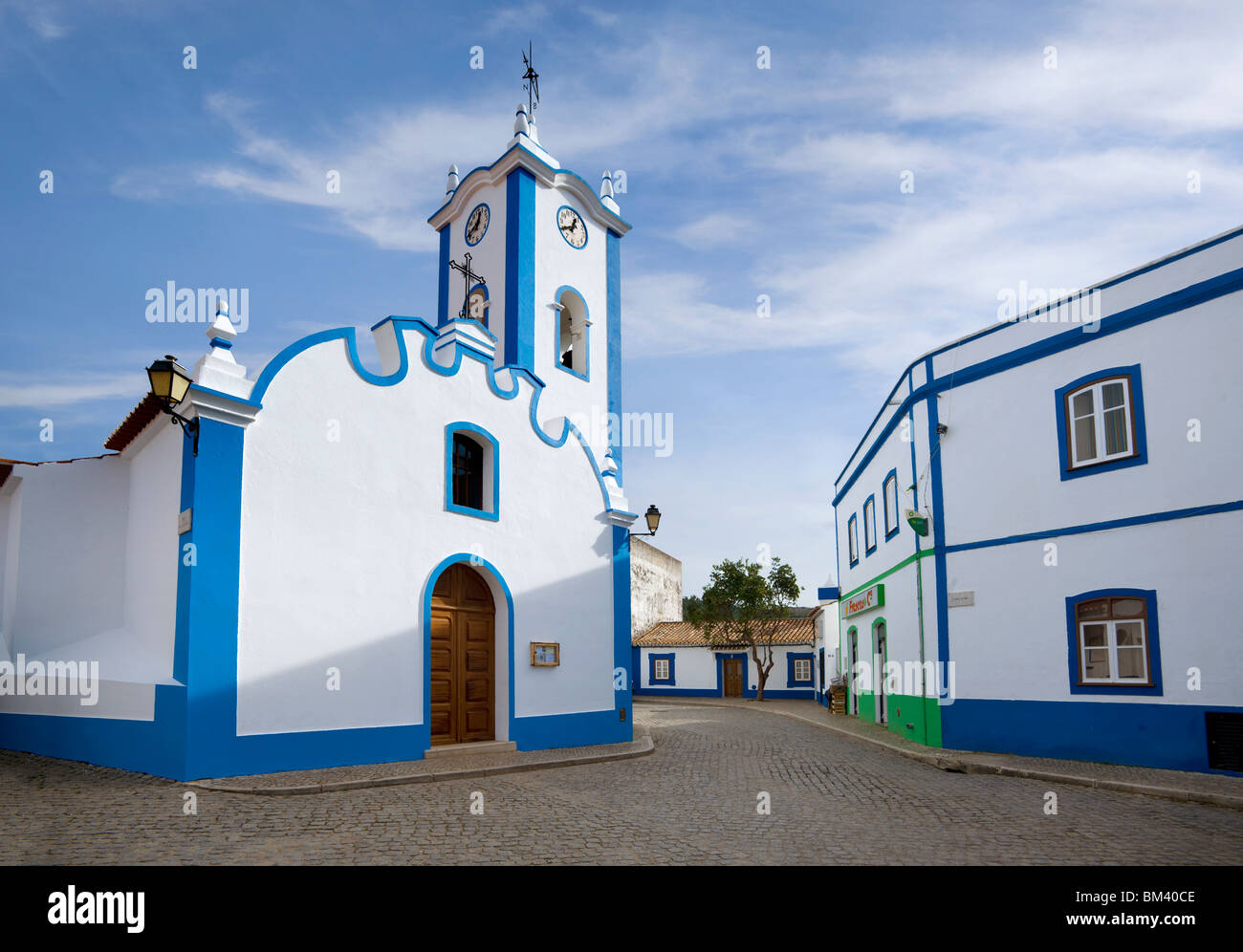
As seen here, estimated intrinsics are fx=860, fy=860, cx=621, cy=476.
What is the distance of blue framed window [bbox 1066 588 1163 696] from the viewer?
36.8 ft

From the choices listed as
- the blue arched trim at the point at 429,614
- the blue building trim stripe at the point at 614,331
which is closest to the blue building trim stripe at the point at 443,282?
the blue building trim stripe at the point at 614,331

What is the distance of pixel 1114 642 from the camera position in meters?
11.7

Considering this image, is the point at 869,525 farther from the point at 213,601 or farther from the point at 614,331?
the point at 213,601

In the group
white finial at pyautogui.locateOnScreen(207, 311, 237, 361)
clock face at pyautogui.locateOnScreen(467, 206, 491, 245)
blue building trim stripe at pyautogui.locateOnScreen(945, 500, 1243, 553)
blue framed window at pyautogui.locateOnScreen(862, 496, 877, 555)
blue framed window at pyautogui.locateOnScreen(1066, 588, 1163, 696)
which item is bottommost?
blue framed window at pyautogui.locateOnScreen(1066, 588, 1163, 696)

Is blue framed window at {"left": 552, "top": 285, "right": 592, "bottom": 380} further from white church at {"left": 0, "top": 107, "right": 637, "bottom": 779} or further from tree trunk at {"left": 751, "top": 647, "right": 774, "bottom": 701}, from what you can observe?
tree trunk at {"left": 751, "top": 647, "right": 774, "bottom": 701}

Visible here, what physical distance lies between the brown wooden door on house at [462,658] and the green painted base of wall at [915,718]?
23.2 feet

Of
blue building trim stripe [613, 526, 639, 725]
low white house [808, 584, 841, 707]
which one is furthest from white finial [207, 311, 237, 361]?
low white house [808, 584, 841, 707]

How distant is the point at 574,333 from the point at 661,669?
2338cm

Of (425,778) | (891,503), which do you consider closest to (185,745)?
(425,778)

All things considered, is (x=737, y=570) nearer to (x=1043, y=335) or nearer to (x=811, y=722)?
(x=811, y=722)

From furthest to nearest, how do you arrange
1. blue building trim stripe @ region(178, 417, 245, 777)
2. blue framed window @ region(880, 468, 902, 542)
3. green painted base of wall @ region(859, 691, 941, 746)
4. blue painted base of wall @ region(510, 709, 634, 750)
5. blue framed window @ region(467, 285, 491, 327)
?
blue framed window @ region(880, 468, 902, 542) → blue framed window @ region(467, 285, 491, 327) → green painted base of wall @ region(859, 691, 941, 746) → blue painted base of wall @ region(510, 709, 634, 750) → blue building trim stripe @ region(178, 417, 245, 777)

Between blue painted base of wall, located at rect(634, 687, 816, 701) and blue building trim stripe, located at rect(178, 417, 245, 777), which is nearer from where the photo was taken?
blue building trim stripe, located at rect(178, 417, 245, 777)

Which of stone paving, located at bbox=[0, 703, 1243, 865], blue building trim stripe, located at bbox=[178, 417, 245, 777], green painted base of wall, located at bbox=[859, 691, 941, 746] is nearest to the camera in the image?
stone paving, located at bbox=[0, 703, 1243, 865]

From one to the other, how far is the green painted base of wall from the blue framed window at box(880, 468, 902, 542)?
128 inches
